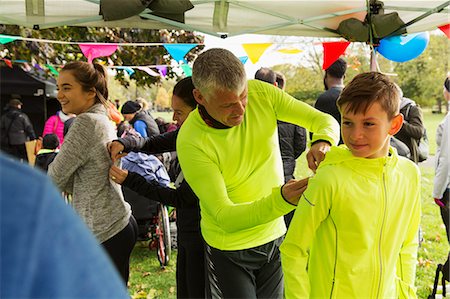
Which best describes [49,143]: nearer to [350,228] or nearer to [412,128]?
[412,128]

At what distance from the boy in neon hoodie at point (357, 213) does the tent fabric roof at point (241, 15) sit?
199 centimetres

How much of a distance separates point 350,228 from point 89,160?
1.26 meters

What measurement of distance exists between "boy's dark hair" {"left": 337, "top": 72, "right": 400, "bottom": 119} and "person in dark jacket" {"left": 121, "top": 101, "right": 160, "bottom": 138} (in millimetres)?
4401

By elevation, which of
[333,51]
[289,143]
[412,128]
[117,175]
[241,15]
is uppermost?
[241,15]

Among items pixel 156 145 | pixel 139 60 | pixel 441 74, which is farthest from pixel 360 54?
pixel 156 145

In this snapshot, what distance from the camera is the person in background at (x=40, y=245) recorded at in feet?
1.19

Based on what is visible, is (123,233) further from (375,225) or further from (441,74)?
(441,74)

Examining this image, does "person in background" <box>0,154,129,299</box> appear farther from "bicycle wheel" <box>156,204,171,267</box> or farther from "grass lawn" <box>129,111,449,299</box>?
"bicycle wheel" <box>156,204,171,267</box>

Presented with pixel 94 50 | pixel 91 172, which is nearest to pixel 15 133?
pixel 94 50

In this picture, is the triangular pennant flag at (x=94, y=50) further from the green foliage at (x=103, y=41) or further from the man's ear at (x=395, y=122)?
the man's ear at (x=395, y=122)

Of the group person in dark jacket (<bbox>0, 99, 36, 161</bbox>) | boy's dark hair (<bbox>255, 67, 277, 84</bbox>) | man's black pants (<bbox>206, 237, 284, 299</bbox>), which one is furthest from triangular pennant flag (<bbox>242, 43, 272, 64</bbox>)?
person in dark jacket (<bbox>0, 99, 36, 161</bbox>)

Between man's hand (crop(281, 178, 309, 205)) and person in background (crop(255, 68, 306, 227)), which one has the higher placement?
man's hand (crop(281, 178, 309, 205))

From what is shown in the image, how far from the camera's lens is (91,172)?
2.36 m

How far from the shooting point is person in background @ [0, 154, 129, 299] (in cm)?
36
